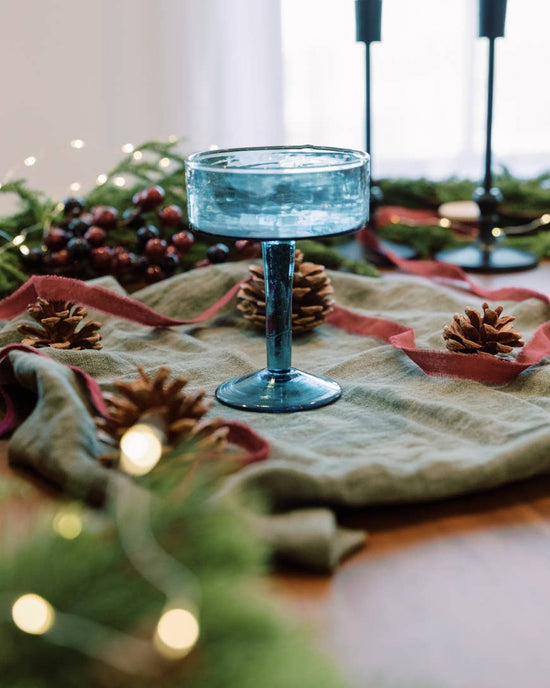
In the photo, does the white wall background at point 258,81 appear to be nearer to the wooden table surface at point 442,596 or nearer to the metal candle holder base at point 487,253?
the metal candle holder base at point 487,253

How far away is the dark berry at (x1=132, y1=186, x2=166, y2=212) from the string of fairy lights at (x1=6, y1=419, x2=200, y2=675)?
696 millimetres

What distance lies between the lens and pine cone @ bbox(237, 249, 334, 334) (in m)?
0.93

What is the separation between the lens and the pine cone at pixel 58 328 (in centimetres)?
83

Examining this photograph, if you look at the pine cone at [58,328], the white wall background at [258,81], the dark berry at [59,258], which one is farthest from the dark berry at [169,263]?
the white wall background at [258,81]

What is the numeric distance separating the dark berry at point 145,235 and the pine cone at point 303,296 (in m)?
0.20

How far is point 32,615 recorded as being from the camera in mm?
358

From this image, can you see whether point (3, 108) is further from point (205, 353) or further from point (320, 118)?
point (205, 353)

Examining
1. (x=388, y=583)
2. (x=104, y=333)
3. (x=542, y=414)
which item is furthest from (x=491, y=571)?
(x=104, y=333)

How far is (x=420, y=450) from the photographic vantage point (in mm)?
618

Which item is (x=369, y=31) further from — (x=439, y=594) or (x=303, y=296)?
(x=439, y=594)

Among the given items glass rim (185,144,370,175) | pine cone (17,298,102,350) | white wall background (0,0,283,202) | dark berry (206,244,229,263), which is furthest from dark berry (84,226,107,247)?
white wall background (0,0,283,202)

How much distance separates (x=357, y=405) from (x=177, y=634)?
40 cm

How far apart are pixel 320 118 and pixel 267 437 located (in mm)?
1925

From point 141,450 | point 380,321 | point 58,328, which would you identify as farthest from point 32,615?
point 380,321
